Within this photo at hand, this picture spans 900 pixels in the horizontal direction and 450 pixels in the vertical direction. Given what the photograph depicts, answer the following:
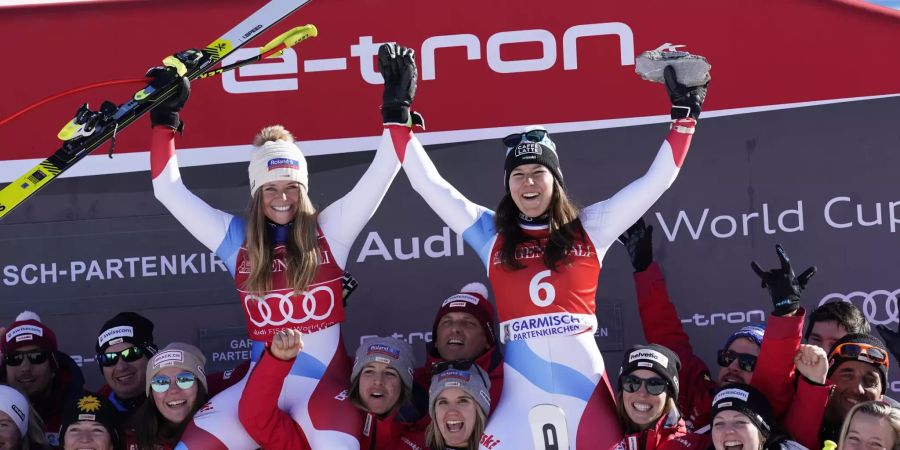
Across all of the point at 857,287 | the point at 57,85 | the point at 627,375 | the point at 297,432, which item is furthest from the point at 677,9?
the point at 57,85

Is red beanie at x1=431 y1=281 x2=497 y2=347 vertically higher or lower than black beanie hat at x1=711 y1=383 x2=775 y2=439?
higher

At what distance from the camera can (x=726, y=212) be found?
19.6ft

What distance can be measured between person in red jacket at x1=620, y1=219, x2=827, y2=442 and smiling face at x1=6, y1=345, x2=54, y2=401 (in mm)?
2981

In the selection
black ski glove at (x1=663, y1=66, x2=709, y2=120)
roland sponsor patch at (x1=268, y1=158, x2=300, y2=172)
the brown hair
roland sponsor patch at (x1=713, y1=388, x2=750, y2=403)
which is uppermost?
black ski glove at (x1=663, y1=66, x2=709, y2=120)

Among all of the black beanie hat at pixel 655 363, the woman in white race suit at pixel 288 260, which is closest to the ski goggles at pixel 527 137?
the woman in white race suit at pixel 288 260

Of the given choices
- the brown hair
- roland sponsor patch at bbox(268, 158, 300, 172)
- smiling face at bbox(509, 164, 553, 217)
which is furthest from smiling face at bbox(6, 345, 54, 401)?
smiling face at bbox(509, 164, 553, 217)

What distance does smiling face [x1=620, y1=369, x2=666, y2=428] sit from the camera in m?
4.72

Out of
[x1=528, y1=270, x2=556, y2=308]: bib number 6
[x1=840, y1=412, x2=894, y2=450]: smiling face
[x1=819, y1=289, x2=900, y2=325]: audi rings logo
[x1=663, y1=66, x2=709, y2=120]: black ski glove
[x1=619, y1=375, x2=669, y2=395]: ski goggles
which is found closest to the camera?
[x1=840, y1=412, x2=894, y2=450]: smiling face

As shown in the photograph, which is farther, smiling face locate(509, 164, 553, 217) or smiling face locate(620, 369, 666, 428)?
smiling face locate(509, 164, 553, 217)

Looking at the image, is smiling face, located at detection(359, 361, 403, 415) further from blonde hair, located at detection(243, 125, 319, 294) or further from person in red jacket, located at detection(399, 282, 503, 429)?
blonde hair, located at detection(243, 125, 319, 294)

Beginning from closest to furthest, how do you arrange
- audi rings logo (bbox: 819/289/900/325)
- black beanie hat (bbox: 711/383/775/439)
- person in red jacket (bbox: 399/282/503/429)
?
1. black beanie hat (bbox: 711/383/775/439)
2. person in red jacket (bbox: 399/282/503/429)
3. audi rings logo (bbox: 819/289/900/325)

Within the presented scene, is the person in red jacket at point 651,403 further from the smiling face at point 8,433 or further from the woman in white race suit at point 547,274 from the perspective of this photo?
the smiling face at point 8,433

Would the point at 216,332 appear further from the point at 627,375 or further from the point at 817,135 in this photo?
the point at 817,135

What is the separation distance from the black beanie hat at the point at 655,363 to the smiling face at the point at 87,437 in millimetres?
2276
